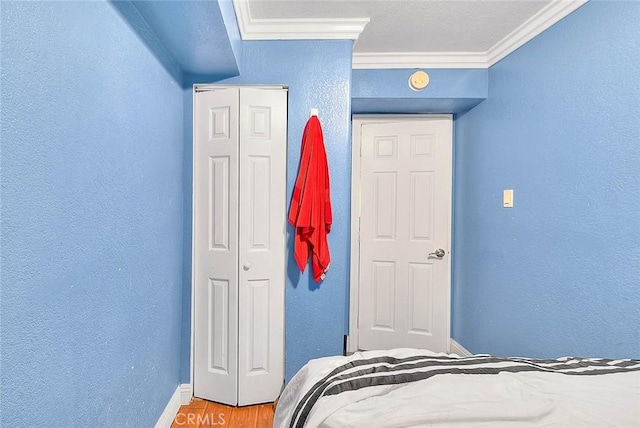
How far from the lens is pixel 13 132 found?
719 mm

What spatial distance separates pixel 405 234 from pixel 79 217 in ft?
7.22

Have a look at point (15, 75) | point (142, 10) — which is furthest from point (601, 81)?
point (15, 75)

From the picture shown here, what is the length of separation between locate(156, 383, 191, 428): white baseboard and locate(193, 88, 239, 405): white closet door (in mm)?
66

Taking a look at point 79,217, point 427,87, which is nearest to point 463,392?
point 79,217

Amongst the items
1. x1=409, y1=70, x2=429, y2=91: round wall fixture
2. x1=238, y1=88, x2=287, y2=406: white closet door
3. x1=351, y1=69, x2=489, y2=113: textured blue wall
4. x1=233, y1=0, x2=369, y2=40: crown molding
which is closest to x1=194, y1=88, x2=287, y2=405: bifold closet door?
x1=238, y1=88, x2=287, y2=406: white closet door

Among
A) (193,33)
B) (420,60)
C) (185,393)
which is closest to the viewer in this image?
(193,33)

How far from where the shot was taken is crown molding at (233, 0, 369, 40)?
1.83m

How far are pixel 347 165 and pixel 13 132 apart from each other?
4.90 feet

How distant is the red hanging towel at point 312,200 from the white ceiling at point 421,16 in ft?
1.98

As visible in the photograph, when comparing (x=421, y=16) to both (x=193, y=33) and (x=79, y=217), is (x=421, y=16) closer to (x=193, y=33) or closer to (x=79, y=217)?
(x=193, y=33)

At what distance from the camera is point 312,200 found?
1.78m

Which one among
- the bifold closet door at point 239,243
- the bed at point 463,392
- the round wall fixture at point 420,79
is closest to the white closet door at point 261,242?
the bifold closet door at point 239,243

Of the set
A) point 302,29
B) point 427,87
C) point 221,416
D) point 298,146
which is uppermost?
point 302,29

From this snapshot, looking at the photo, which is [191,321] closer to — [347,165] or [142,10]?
[347,165]
